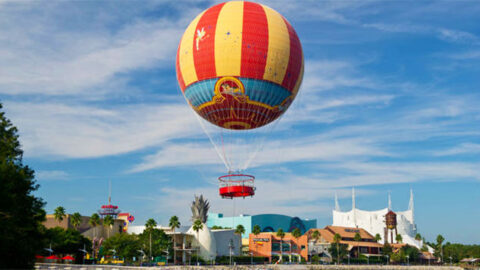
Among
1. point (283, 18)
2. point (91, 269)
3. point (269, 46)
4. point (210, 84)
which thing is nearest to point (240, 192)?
point (210, 84)

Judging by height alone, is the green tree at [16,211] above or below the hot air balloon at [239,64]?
below

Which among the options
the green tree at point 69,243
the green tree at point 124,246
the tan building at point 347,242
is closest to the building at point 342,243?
the tan building at point 347,242

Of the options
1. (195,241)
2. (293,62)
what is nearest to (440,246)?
(195,241)

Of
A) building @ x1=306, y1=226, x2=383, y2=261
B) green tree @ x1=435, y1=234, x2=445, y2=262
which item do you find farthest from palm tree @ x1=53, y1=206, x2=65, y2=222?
green tree @ x1=435, y1=234, x2=445, y2=262

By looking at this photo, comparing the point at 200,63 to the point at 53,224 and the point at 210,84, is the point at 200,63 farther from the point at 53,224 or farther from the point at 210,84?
the point at 53,224

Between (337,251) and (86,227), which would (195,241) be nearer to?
(86,227)

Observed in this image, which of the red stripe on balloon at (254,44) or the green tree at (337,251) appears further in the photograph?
the green tree at (337,251)

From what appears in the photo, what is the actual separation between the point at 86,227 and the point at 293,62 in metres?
102

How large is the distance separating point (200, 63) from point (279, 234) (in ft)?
322

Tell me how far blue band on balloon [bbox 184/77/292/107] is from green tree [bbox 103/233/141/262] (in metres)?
63.1

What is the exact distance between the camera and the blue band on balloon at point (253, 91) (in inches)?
1700

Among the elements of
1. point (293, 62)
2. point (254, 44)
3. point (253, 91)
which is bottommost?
point (253, 91)

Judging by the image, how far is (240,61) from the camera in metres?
42.1

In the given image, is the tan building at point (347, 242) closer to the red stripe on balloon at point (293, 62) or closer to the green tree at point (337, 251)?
the green tree at point (337, 251)
